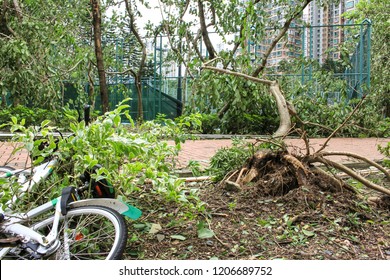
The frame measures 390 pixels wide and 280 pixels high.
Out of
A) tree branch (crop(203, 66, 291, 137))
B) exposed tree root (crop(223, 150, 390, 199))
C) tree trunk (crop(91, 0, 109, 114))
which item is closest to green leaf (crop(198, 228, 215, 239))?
exposed tree root (crop(223, 150, 390, 199))

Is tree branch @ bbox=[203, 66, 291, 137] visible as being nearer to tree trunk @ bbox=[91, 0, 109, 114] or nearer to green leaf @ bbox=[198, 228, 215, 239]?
green leaf @ bbox=[198, 228, 215, 239]

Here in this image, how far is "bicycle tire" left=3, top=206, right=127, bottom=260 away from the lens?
2363 millimetres

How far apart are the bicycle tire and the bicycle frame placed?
0.20ft

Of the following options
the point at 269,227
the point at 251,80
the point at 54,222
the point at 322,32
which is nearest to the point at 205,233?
the point at 269,227

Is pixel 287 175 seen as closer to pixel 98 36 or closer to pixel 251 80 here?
pixel 251 80

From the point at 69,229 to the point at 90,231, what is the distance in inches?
8.2

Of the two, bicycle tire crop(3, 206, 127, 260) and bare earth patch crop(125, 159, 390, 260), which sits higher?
bicycle tire crop(3, 206, 127, 260)

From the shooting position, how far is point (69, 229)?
8.05ft

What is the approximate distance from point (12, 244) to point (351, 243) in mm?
2074

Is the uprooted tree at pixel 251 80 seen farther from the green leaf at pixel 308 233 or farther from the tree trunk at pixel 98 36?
the tree trunk at pixel 98 36

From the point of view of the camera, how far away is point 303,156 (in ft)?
13.0

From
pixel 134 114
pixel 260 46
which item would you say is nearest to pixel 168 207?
pixel 260 46

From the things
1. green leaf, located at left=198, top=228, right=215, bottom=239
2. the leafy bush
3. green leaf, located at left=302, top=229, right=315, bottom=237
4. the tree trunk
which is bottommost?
green leaf, located at left=302, top=229, right=315, bottom=237
